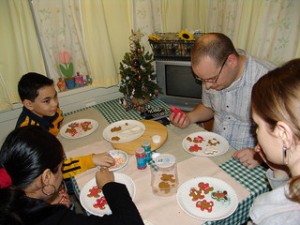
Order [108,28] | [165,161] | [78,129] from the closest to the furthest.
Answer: [165,161] < [78,129] < [108,28]

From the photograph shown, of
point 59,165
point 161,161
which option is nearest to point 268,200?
point 161,161

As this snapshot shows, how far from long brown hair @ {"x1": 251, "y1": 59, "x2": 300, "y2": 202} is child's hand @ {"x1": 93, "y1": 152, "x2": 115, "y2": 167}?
3.08 ft

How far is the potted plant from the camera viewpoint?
8.04 feet

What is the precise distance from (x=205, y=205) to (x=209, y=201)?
1.7 inches

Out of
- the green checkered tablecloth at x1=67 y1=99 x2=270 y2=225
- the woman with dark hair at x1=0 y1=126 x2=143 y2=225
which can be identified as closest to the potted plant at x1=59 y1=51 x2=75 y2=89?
the green checkered tablecloth at x1=67 y1=99 x2=270 y2=225

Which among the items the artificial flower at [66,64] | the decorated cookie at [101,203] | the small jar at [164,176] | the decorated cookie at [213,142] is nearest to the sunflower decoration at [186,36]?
the decorated cookie at [213,142]

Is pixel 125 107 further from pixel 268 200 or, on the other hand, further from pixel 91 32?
pixel 268 200

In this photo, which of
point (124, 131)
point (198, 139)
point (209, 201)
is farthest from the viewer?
point (124, 131)

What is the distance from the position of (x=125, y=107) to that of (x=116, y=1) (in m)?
1.01

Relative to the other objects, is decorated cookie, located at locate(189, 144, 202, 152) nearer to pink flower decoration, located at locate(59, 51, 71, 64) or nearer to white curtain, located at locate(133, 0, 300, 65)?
white curtain, located at locate(133, 0, 300, 65)

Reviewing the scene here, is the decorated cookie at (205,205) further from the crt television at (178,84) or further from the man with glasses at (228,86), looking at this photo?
the crt television at (178,84)

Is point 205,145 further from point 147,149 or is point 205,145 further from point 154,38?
point 154,38

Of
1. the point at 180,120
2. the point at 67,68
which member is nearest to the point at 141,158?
the point at 180,120

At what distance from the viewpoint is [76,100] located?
2.53 meters
